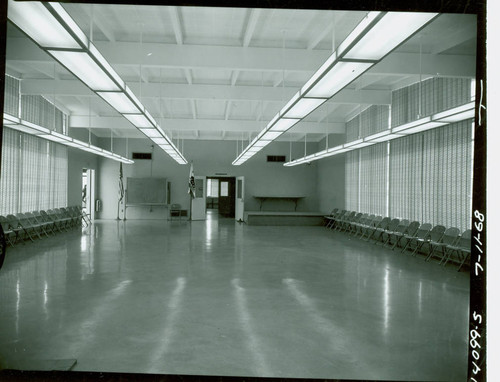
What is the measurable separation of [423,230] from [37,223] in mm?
10293

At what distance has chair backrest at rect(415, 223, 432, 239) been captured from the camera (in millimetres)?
8227

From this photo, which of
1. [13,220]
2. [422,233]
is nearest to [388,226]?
→ [422,233]

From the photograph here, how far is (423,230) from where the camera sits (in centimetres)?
848

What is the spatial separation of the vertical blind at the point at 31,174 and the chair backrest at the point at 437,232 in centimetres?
957

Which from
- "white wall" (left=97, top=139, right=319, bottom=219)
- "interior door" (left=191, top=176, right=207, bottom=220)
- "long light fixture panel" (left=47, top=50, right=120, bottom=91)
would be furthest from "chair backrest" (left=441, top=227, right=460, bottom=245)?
"interior door" (left=191, top=176, right=207, bottom=220)

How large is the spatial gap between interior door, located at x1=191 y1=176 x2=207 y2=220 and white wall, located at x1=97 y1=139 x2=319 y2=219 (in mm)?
970

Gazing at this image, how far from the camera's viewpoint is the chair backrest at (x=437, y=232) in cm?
763

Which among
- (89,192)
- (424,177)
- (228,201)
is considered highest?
(424,177)

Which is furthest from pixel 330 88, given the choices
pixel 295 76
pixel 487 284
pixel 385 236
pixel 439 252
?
pixel 385 236

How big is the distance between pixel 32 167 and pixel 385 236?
1067 cm

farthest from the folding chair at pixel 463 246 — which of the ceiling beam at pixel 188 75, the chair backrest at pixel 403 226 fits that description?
the ceiling beam at pixel 188 75

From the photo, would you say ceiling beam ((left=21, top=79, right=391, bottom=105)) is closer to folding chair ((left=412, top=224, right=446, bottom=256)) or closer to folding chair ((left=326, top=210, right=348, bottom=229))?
folding chair ((left=412, top=224, right=446, bottom=256))

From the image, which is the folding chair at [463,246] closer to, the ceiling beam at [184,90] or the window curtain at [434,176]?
the window curtain at [434,176]

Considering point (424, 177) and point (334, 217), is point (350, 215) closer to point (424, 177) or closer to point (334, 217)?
point (334, 217)
